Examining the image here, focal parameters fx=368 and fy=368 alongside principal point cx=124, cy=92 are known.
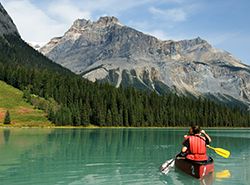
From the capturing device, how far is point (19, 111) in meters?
150

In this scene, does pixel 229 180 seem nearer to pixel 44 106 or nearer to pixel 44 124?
pixel 44 124

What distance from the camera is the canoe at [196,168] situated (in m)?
32.0

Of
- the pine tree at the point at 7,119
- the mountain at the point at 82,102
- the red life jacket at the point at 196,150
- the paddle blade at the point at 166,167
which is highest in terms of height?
the mountain at the point at 82,102

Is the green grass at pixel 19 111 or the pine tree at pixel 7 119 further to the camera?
the green grass at pixel 19 111

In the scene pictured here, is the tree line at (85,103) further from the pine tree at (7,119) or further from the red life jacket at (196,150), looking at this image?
the red life jacket at (196,150)

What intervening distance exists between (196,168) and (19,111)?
12724cm

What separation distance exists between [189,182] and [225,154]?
32.9 ft

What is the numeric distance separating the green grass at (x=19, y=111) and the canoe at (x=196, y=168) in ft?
363

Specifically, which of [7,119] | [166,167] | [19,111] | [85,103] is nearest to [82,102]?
[85,103]

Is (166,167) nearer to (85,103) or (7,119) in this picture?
(7,119)

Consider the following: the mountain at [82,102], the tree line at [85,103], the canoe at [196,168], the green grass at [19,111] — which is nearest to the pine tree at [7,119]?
the green grass at [19,111]

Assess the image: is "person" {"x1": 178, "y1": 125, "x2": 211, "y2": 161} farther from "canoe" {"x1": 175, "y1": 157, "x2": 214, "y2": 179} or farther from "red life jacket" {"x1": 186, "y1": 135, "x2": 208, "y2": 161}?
"canoe" {"x1": 175, "y1": 157, "x2": 214, "y2": 179}

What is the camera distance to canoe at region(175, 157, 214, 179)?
32.0 meters

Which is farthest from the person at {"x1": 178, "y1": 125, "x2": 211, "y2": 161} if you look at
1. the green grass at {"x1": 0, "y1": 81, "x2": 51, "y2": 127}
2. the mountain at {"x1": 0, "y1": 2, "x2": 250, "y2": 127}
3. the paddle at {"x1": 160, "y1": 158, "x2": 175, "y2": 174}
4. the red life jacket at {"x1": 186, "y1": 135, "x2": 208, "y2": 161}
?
the mountain at {"x1": 0, "y1": 2, "x2": 250, "y2": 127}
